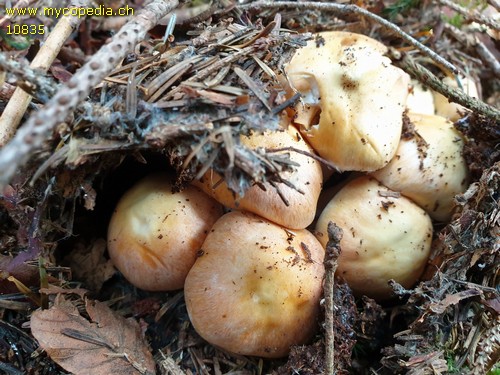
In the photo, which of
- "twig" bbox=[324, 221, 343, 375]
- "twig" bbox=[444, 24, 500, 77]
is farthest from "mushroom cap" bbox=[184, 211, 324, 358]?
"twig" bbox=[444, 24, 500, 77]

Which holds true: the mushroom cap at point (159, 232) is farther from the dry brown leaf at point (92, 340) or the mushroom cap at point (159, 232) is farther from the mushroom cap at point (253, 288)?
the dry brown leaf at point (92, 340)

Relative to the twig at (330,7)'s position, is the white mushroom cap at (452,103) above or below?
below

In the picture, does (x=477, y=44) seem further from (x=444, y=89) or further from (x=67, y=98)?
(x=67, y=98)

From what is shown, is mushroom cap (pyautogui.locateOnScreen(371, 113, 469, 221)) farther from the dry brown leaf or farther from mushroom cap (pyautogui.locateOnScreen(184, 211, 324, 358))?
the dry brown leaf

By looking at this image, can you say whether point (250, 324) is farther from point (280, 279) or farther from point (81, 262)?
point (81, 262)

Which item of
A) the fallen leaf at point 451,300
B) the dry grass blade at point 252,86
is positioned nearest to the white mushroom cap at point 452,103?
the fallen leaf at point 451,300

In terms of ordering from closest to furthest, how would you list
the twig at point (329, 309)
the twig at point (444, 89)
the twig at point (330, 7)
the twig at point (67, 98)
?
the twig at point (67, 98)
the twig at point (329, 309)
the twig at point (444, 89)
the twig at point (330, 7)
